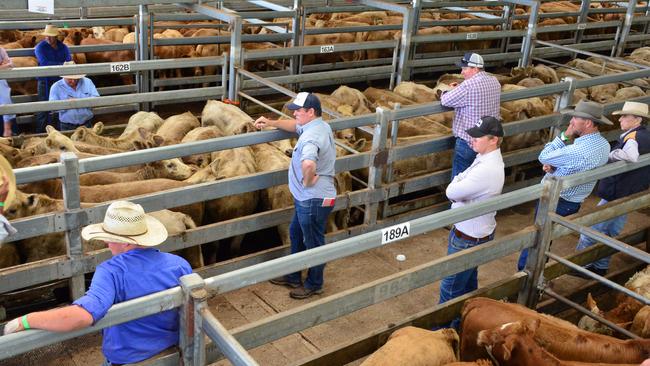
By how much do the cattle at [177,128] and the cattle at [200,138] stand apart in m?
0.37

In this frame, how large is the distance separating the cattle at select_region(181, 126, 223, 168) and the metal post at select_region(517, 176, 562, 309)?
152 inches

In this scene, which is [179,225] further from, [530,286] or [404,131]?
[404,131]

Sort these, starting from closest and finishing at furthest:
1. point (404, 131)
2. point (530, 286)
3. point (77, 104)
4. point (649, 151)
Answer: point (530, 286)
point (649, 151)
point (77, 104)
point (404, 131)

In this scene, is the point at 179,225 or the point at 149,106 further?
the point at 149,106

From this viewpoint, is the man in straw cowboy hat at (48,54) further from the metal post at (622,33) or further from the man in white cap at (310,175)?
the metal post at (622,33)

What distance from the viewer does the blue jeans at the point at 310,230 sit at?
20.8ft

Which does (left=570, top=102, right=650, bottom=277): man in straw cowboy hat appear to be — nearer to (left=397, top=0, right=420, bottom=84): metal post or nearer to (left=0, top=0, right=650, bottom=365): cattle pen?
(left=0, top=0, right=650, bottom=365): cattle pen

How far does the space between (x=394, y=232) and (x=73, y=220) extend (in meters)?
2.73


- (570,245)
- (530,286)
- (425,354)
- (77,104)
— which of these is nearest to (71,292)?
(77,104)

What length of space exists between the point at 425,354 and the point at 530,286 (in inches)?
65.5

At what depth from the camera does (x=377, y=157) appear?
24.3 feet

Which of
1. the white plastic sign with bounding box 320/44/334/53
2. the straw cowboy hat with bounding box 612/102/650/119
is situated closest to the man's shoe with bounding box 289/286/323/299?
the straw cowboy hat with bounding box 612/102/650/119

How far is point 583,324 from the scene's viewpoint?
5883 mm

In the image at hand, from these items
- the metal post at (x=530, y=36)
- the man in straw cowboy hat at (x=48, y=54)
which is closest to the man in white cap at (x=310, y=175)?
the man in straw cowboy hat at (x=48, y=54)
